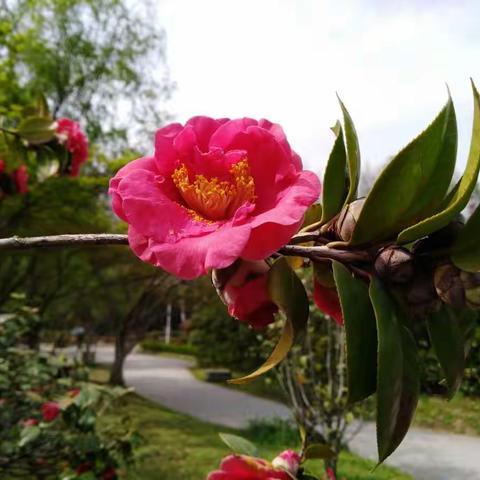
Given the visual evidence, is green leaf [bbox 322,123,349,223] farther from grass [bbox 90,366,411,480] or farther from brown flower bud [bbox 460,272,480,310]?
grass [bbox 90,366,411,480]

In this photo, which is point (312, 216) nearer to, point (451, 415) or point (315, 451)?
point (315, 451)

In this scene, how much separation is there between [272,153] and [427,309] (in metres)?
0.23

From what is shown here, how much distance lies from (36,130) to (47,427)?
1631 mm

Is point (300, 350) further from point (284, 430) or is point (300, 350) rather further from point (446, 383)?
point (446, 383)

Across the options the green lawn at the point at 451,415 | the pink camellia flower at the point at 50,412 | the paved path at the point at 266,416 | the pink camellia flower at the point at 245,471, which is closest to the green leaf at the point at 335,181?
the pink camellia flower at the point at 245,471

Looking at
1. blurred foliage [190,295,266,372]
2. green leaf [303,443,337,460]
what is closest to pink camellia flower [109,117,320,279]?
green leaf [303,443,337,460]

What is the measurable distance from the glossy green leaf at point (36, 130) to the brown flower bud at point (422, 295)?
1.94 meters

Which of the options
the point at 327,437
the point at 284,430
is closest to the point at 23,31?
the point at 284,430

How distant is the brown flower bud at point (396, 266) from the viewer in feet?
1.69

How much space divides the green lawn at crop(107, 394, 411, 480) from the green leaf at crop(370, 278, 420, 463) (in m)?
4.46

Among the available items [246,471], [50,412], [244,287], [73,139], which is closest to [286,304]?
[244,287]

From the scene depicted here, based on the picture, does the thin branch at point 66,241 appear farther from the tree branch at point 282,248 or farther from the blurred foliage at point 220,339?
the blurred foliage at point 220,339

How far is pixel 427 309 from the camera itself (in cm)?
53

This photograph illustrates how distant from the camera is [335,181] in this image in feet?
2.12
